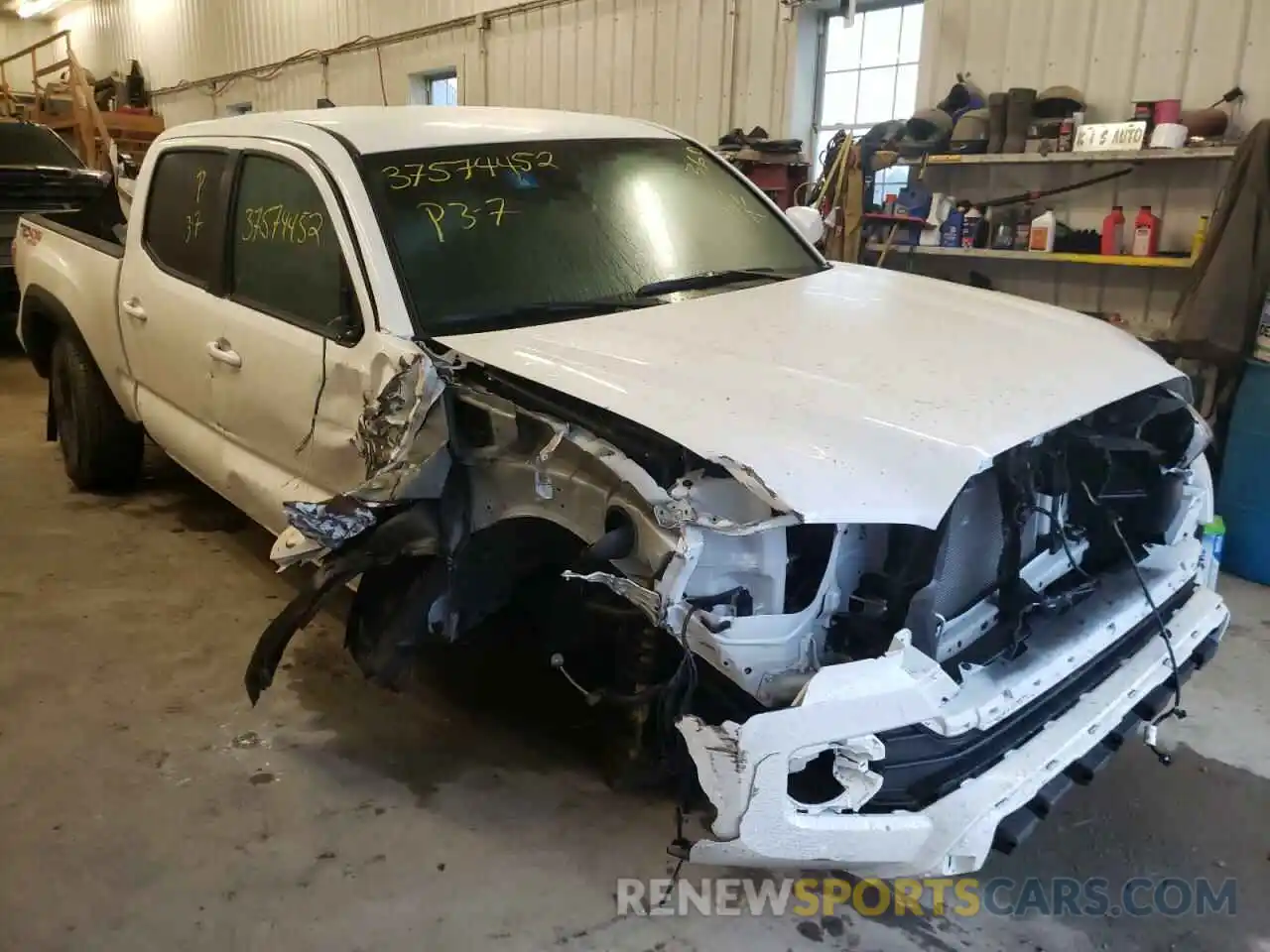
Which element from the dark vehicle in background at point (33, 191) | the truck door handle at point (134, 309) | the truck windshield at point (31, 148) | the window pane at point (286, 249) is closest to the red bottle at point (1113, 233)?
the window pane at point (286, 249)

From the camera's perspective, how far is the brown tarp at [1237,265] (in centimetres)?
432

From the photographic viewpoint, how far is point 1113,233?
16.5ft

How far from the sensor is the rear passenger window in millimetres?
3512

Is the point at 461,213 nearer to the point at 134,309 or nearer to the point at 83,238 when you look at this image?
the point at 134,309

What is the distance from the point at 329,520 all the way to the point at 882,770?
132 cm

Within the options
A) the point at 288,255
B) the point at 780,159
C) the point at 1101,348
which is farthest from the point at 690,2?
the point at 1101,348

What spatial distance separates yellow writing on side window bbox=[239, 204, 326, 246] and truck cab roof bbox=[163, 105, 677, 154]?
9.3 inches

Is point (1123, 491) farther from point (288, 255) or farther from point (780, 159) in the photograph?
point (780, 159)

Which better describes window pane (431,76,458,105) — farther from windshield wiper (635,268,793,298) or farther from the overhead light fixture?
the overhead light fixture

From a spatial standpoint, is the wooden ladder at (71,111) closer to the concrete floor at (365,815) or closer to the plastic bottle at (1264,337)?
the concrete floor at (365,815)

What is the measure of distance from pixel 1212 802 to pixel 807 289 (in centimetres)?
179

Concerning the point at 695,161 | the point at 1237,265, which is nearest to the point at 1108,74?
the point at 1237,265

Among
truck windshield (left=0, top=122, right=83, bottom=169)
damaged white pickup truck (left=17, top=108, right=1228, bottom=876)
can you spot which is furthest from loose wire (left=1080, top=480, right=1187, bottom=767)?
truck windshield (left=0, top=122, right=83, bottom=169)

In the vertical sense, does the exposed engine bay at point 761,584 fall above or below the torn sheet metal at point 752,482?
below
